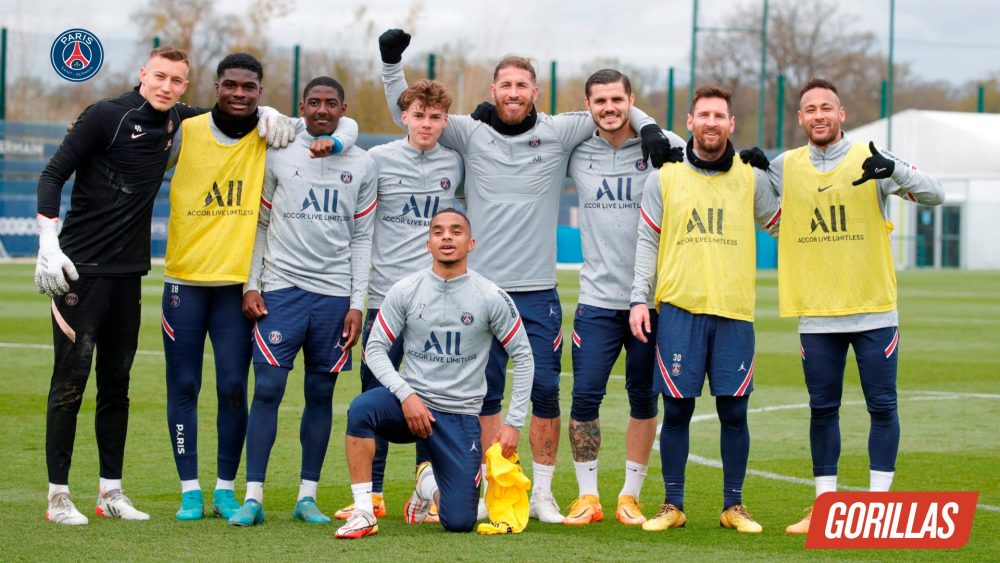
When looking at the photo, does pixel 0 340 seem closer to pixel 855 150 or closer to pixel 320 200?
pixel 320 200

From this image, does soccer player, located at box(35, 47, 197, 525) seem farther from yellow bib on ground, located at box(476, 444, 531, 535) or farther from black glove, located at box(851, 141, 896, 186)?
black glove, located at box(851, 141, 896, 186)

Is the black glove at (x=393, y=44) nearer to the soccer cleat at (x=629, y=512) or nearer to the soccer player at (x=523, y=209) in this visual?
the soccer player at (x=523, y=209)

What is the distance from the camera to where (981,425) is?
9445mm

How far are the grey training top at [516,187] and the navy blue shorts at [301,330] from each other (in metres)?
0.81

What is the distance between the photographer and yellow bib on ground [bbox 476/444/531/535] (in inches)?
232

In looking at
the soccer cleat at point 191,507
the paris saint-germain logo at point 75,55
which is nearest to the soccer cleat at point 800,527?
the soccer cleat at point 191,507

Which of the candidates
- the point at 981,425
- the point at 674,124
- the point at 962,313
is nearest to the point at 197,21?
the point at 674,124

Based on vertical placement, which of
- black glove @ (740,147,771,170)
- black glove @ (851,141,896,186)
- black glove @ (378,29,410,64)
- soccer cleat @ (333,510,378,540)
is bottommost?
soccer cleat @ (333,510,378,540)

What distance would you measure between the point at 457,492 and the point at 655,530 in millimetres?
930

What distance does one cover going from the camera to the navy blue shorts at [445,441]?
588 centimetres

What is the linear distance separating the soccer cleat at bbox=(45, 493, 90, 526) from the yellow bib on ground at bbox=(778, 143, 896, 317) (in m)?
3.44

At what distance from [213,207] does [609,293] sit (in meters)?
1.98

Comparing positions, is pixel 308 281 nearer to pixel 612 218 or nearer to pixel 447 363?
pixel 447 363

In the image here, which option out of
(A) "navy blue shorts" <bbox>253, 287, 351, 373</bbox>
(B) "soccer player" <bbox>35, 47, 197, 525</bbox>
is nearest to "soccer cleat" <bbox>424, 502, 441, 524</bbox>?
(A) "navy blue shorts" <bbox>253, 287, 351, 373</bbox>
